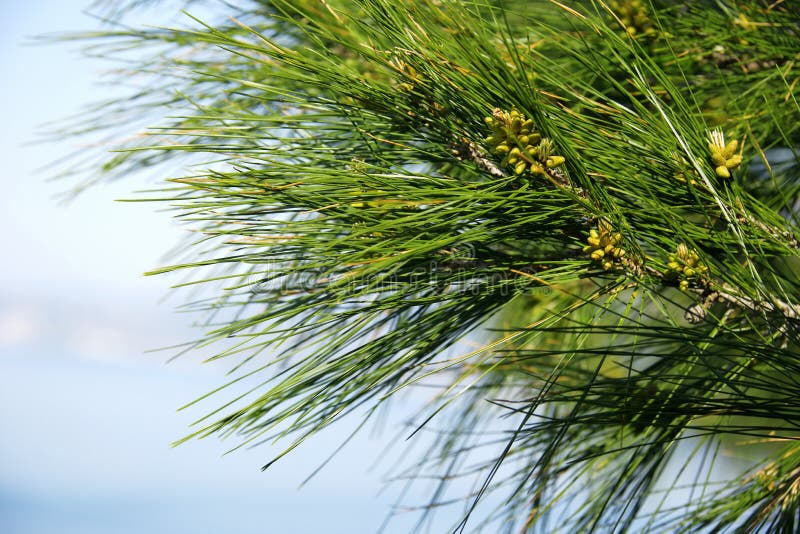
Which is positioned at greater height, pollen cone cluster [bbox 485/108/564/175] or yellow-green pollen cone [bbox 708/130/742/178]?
pollen cone cluster [bbox 485/108/564/175]

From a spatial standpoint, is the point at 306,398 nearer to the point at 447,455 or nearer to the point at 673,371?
the point at 447,455

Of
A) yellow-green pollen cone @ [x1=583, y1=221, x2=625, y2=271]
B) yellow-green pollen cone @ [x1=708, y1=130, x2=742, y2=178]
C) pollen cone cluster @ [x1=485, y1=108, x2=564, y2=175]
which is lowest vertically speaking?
yellow-green pollen cone @ [x1=583, y1=221, x2=625, y2=271]

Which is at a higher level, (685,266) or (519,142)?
(519,142)

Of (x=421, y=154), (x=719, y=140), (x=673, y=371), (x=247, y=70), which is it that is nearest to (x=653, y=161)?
(x=719, y=140)

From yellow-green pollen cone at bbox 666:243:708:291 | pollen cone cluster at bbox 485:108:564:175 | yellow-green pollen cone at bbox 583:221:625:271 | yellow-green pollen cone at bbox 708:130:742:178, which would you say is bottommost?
yellow-green pollen cone at bbox 666:243:708:291

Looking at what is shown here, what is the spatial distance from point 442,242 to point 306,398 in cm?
15

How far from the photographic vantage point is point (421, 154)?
0.50 meters

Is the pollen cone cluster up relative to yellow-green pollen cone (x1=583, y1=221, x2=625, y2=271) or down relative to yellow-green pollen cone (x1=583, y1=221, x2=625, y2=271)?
up

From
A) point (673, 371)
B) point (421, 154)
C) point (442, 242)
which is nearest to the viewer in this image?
point (442, 242)

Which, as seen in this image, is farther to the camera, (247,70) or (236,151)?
(247,70)

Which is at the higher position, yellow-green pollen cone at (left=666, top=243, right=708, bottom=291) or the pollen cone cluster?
the pollen cone cluster

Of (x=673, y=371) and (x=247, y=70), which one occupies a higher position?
(x=247, y=70)

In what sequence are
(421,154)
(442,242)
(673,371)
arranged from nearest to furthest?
(442,242) < (421,154) < (673,371)

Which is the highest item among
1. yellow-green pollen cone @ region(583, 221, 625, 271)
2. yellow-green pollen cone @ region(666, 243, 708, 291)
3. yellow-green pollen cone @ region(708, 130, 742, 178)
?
yellow-green pollen cone @ region(708, 130, 742, 178)
